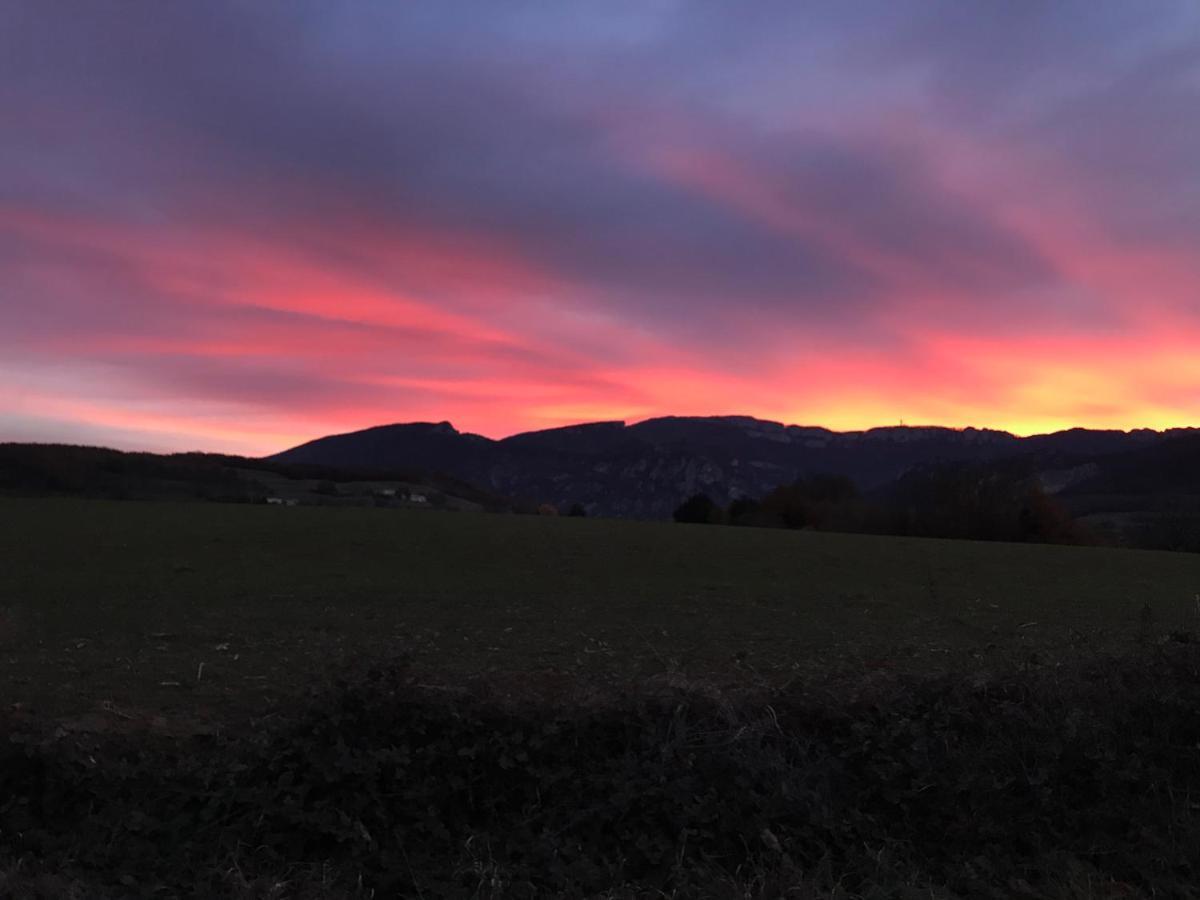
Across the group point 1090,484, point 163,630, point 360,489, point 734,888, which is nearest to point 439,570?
point 163,630

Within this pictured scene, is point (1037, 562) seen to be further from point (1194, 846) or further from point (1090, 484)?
point (1090, 484)

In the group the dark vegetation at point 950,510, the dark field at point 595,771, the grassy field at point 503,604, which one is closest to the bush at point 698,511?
the dark vegetation at point 950,510

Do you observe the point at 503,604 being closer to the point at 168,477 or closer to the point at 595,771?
the point at 595,771

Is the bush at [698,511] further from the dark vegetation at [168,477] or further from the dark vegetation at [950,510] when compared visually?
the dark vegetation at [168,477]

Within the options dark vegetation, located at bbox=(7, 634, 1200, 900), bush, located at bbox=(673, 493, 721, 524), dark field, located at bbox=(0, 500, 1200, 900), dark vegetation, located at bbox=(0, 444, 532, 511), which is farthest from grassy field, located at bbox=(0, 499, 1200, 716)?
bush, located at bbox=(673, 493, 721, 524)

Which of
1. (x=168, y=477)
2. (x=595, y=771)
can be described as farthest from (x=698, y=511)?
(x=595, y=771)

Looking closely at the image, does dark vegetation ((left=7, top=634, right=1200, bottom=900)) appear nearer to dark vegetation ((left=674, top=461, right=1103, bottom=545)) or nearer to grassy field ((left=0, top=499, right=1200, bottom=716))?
grassy field ((left=0, top=499, right=1200, bottom=716))

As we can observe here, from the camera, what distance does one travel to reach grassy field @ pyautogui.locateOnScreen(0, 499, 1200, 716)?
26.5 feet

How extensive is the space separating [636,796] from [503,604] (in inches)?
281

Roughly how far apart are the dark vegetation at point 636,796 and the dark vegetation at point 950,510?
39.8 m

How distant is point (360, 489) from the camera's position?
6153cm

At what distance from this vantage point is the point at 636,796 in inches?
208

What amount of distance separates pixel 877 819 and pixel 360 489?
59080 mm

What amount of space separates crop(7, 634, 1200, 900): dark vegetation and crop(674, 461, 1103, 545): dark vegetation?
39761 millimetres
